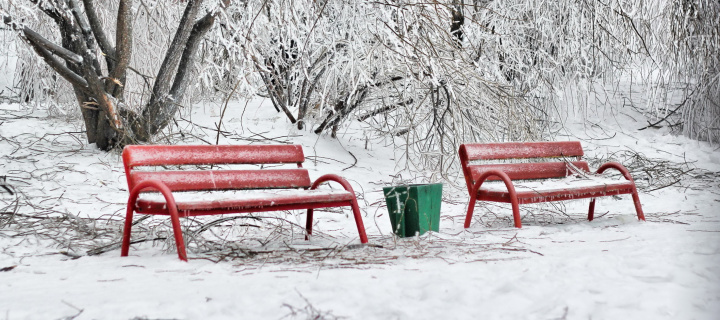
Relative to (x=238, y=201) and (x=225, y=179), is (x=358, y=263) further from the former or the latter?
(x=225, y=179)

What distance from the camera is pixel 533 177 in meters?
5.24

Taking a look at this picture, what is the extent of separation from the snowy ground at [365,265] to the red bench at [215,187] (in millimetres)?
251

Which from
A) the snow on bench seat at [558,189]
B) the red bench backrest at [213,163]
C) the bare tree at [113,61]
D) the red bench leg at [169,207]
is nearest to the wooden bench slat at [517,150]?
the snow on bench seat at [558,189]

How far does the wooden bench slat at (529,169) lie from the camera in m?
4.84

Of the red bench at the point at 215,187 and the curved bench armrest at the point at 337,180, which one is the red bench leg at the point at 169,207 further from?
the curved bench armrest at the point at 337,180

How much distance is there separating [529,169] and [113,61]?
14.6 feet

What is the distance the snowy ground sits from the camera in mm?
2326

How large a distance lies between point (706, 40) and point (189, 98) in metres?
6.18

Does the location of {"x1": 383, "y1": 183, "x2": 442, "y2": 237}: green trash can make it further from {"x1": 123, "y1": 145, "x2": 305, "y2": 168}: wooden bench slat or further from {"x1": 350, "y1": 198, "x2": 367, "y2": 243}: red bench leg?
{"x1": 123, "y1": 145, "x2": 305, "y2": 168}: wooden bench slat

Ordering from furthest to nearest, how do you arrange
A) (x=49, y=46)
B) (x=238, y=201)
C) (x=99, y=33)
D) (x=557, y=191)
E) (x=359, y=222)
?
(x=99, y=33)
(x=49, y=46)
(x=557, y=191)
(x=359, y=222)
(x=238, y=201)

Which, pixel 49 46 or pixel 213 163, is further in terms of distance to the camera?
pixel 49 46

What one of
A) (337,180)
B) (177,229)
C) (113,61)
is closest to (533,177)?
(337,180)

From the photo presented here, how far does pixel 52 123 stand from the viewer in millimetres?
8445

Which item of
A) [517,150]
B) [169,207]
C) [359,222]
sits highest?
[517,150]
